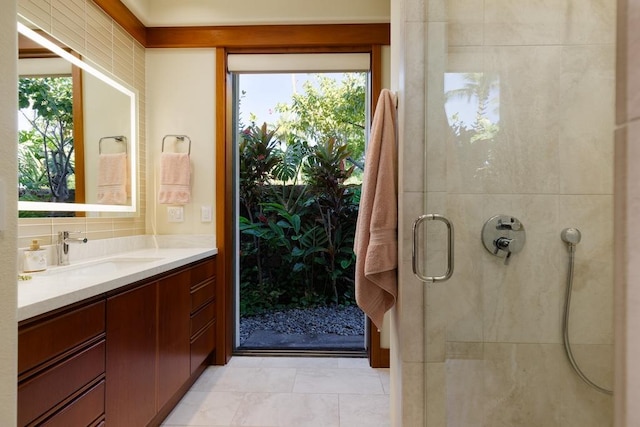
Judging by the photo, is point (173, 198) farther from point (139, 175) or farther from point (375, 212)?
point (375, 212)

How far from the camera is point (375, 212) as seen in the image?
1240mm

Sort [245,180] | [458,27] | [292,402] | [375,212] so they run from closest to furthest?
[458,27]
[375,212]
[292,402]
[245,180]

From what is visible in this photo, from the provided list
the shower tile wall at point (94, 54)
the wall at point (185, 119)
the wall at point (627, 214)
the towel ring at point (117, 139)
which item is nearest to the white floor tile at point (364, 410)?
the wall at point (185, 119)

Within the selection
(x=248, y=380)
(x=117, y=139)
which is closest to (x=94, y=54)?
(x=117, y=139)

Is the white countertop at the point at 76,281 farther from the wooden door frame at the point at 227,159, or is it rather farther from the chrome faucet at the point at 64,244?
the wooden door frame at the point at 227,159

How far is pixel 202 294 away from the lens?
206 centimetres

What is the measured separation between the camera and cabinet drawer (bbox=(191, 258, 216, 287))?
1.94 meters

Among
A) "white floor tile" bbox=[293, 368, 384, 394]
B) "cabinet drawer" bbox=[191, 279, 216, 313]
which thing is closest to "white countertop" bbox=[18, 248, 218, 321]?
"cabinet drawer" bbox=[191, 279, 216, 313]

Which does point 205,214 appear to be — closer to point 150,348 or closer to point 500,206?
point 150,348

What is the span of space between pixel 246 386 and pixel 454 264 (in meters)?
1.63

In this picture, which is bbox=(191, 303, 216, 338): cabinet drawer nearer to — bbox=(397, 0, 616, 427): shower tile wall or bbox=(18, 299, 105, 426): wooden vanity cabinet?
bbox=(18, 299, 105, 426): wooden vanity cabinet

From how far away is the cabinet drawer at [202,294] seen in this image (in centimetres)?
193

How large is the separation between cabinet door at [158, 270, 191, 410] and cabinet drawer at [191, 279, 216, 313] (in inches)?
2.9

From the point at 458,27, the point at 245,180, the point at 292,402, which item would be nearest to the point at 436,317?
the point at 458,27
